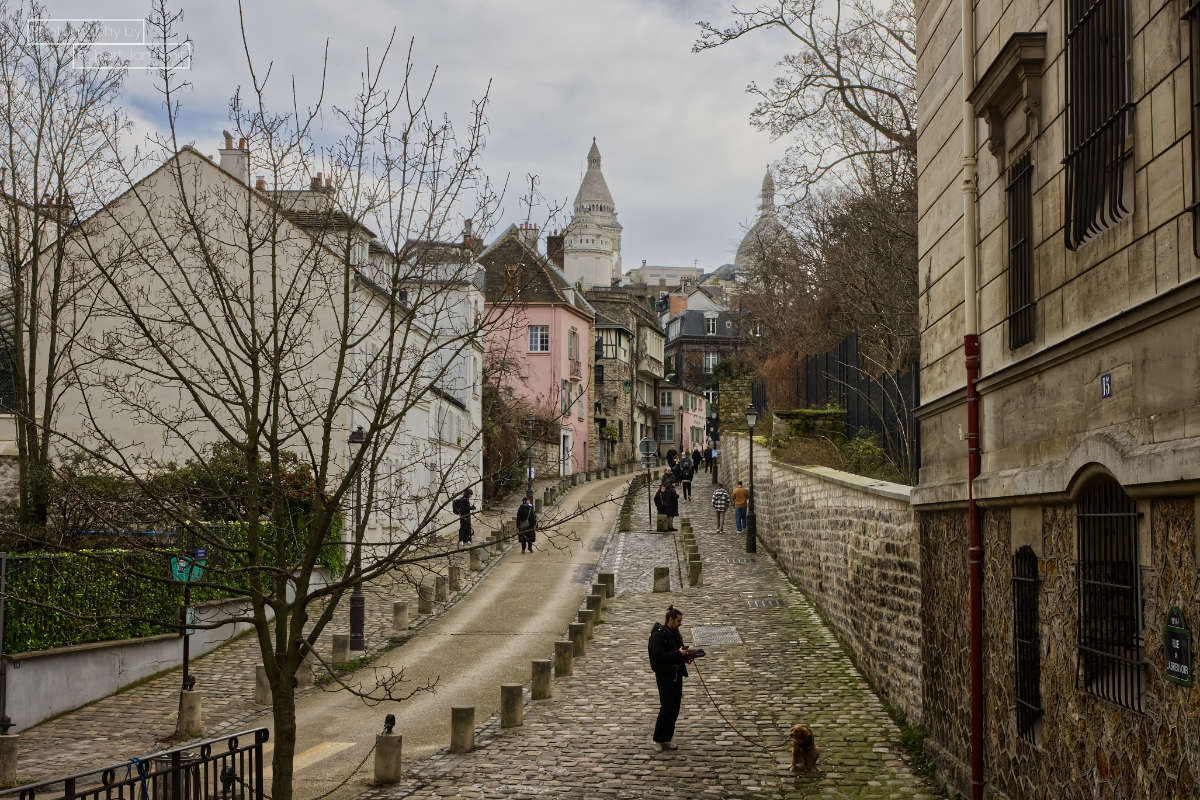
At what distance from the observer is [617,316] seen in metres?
74.8

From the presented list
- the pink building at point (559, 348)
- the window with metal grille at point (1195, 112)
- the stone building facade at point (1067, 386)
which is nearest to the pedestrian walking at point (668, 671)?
the stone building facade at point (1067, 386)

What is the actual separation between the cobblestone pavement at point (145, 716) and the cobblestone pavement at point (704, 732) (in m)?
2.23

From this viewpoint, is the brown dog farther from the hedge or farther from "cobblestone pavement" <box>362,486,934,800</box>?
the hedge

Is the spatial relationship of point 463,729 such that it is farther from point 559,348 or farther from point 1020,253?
point 559,348

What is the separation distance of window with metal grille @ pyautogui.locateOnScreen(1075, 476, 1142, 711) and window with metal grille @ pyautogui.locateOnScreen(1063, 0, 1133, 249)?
1.67 m

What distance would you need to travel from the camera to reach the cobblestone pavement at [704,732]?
444 inches

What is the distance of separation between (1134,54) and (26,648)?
1528 cm

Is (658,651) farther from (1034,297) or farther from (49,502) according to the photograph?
(49,502)

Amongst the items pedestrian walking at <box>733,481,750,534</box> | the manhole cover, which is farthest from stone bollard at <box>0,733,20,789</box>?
pedestrian walking at <box>733,481,750,534</box>

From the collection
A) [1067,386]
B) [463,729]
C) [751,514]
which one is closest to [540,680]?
[463,729]

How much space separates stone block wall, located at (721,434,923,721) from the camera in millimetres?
12664

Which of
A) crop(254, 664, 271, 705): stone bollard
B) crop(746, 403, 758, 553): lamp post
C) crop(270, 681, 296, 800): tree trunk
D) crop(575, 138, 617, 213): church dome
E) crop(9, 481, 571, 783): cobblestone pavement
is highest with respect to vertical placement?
crop(575, 138, 617, 213): church dome

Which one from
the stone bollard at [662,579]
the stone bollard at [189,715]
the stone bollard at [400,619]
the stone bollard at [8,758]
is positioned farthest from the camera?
the stone bollard at [662,579]

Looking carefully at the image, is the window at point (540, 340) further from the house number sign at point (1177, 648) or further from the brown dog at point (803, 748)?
the house number sign at point (1177, 648)
